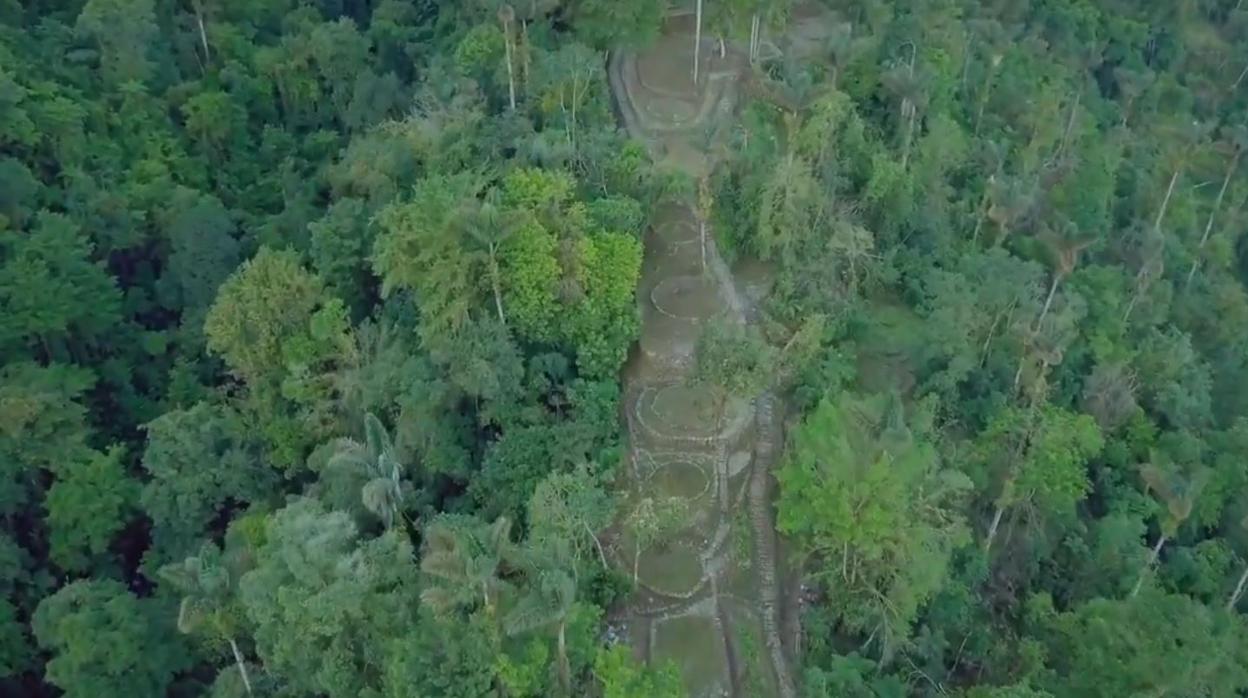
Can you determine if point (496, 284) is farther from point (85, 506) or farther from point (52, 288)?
point (52, 288)

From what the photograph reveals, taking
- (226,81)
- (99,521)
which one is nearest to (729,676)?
(99,521)

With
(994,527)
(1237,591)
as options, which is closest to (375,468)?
(994,527)

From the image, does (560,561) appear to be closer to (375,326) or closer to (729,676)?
(729,676)

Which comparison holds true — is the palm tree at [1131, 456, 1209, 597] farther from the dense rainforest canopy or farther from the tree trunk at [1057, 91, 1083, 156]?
the tree trunk at [1057, 91, 1083, 156]

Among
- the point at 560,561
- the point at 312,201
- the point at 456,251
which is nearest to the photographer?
the point at 560,561

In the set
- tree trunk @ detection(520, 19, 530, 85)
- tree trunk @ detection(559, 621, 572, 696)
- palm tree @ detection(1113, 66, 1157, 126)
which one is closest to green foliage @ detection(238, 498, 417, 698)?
tree trunk @ detection(559, 621, 572, 696)

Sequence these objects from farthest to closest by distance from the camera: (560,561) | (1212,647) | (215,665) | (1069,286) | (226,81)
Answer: (226,81) < (1069,286) < (215,665) < (1212,647) < (560,561)

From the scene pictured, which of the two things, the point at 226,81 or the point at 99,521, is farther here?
the point at 226,81
